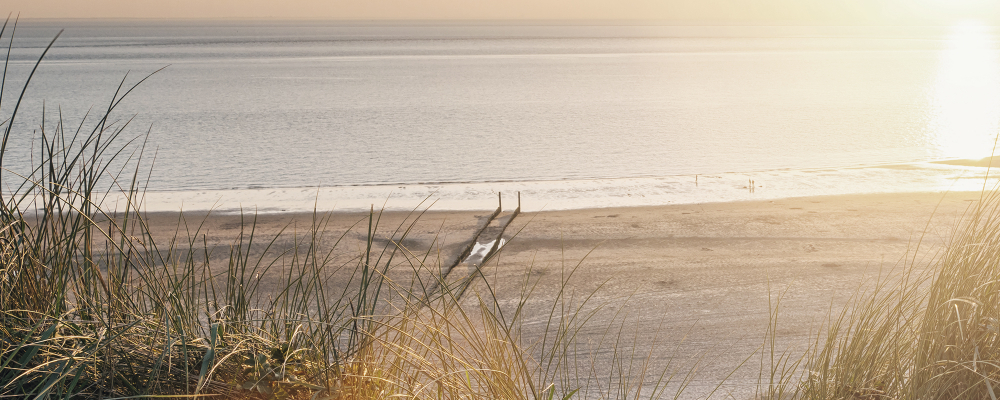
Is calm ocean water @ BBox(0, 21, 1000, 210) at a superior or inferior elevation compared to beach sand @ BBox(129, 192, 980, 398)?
inferior

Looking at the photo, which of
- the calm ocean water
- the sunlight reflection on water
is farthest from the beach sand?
the sunlight reflection on water

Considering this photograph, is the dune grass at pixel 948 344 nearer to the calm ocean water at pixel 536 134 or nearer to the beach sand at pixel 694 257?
the beach sand at pixel 694 257

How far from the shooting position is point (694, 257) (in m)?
6.25

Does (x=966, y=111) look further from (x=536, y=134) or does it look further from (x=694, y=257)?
(x=694, y=257)

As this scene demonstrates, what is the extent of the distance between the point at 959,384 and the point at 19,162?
14.6 metres

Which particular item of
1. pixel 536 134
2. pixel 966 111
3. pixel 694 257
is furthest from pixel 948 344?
pixel 966 111

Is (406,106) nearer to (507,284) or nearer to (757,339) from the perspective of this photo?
(507,284)

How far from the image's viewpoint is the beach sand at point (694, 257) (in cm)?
441

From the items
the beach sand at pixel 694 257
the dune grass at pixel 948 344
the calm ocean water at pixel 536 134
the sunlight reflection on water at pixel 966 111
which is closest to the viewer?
the dune grass at pixel 948 344

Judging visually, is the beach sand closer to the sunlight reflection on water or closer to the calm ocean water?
the calm ocean water

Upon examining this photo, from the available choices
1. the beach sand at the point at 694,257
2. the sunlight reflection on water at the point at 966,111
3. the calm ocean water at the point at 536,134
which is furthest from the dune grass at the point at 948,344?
the sunlight reflection on water at the point at 966,111

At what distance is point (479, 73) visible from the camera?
42094 millimetres

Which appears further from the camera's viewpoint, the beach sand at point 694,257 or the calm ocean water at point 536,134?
the calm ocean water at point 536,134

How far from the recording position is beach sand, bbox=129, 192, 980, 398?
4406 millimetres
